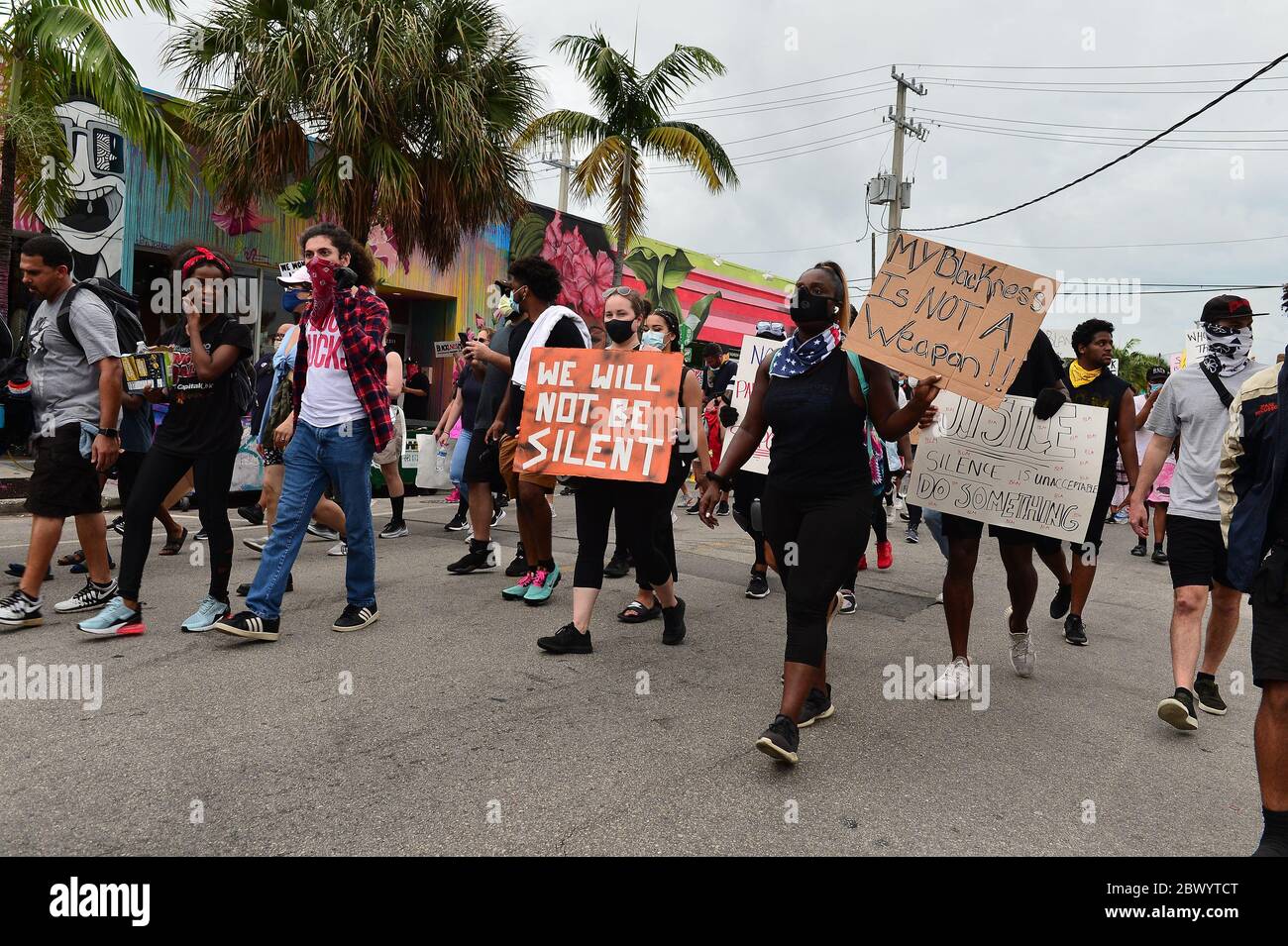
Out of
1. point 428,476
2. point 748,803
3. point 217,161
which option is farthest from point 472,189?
point 748,803

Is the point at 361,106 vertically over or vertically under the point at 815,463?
over

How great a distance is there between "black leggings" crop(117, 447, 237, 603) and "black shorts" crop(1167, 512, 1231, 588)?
4625mm

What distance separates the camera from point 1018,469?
471cm

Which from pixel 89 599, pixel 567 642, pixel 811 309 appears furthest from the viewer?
pixel 89 599

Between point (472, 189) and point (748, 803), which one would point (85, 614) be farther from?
point (472, 189)

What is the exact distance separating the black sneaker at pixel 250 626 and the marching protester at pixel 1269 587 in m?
4.12

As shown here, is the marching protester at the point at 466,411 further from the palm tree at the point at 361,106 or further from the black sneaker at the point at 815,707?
the palm tree at the point at 361,106

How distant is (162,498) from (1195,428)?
5146 mm

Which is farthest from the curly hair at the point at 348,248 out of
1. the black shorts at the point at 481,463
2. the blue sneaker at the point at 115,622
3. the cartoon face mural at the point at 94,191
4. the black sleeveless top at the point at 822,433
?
the cartoon face mural at the point at 94,191

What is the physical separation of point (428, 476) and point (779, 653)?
7.90 m

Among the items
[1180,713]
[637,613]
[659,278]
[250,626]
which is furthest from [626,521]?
[659,278]

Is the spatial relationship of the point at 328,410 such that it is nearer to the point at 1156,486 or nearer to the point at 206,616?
the point at 206,616

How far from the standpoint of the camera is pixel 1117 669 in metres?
5.35
